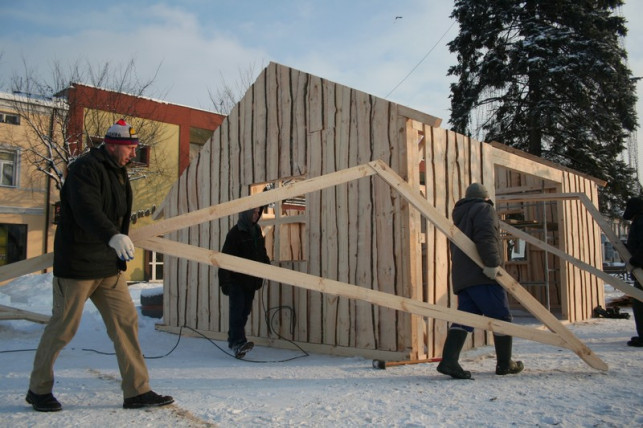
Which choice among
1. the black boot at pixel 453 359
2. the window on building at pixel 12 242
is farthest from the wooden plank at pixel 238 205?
the window on building at pixel 12 242

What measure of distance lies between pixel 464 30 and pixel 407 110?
1629cm

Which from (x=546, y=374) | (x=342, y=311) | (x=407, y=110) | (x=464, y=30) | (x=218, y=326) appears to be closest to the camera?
(x=546, y=374)

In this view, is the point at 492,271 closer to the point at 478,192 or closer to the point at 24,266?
the point at 478,192

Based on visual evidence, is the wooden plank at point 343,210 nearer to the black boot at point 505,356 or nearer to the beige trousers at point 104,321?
the black boot at point 505,356

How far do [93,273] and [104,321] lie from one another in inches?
13.3

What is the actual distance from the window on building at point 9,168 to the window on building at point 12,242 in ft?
4.91

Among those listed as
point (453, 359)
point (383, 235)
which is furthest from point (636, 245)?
point (453, 359)

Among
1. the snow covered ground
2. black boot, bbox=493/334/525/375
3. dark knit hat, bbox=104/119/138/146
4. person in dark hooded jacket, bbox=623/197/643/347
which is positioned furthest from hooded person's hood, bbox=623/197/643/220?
dark knit hat, bbox=104/119/138/146

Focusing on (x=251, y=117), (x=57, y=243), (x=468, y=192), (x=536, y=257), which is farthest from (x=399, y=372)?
(x=536, y=257)

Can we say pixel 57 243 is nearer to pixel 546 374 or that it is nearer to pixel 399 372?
pixel 399 372

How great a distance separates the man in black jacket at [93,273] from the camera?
3422 millimetres

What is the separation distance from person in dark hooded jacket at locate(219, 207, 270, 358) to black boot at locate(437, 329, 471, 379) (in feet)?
7.65

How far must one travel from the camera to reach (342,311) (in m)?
5.95

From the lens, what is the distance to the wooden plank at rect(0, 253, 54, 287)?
344 centimetres
